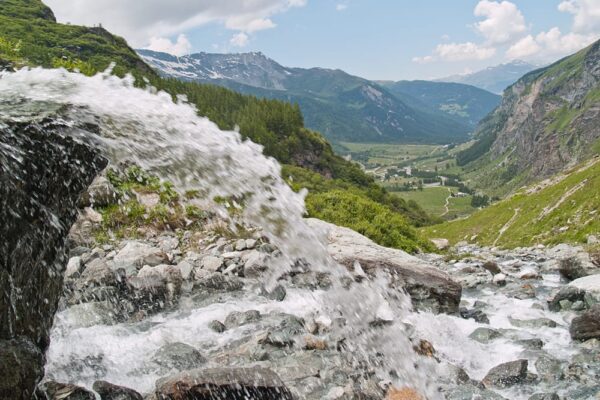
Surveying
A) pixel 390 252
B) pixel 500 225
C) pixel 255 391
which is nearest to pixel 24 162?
pixel 255 391

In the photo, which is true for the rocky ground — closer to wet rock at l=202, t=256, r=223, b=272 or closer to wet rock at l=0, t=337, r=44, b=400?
wet rock at l=202, t=256, r=223, b=272

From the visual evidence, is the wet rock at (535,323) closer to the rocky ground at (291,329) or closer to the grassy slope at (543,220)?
the rocky ground at (291,329)

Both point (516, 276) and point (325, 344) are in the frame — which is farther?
point (516, 276)

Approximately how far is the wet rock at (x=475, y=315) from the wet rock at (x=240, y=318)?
27.0 feet

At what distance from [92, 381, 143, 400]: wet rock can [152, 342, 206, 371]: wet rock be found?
204cm

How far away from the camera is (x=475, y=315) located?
683 inches

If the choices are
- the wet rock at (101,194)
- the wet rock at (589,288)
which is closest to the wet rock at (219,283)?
the wet rock at (101,194)

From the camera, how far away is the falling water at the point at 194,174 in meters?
9.00

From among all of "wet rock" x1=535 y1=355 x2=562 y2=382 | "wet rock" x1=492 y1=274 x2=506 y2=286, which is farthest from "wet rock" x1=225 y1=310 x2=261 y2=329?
"wet rock" x1=492 y1=274 x2=506 y2=286

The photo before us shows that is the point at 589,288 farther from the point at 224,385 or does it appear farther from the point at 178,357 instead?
the point at 224,385

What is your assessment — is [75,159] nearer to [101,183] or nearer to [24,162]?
[24,162]

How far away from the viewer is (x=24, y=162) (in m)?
6.37

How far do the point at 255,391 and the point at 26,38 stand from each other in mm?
183463

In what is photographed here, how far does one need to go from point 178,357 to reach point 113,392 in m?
2.63
